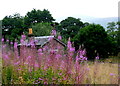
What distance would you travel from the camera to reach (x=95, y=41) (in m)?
24.3

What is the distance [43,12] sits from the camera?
37.2 meters

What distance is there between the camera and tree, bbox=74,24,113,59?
23.9 meters

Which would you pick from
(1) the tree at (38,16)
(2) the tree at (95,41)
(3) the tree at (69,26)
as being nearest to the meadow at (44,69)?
(2) the tree at (95,41)

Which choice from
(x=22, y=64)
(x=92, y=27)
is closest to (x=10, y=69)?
(x=22, y=64)

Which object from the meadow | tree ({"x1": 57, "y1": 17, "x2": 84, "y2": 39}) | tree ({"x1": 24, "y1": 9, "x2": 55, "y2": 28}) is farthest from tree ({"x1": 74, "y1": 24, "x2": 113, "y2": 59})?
the meadow

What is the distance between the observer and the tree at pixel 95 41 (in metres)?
23.9

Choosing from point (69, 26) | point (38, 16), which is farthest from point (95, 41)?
point (38, 16)

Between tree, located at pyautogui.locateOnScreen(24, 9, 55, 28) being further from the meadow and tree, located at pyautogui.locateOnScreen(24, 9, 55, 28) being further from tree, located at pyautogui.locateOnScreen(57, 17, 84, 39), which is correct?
the meadow

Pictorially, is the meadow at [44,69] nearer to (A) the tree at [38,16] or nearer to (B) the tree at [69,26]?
(B) the tree at [69,26]

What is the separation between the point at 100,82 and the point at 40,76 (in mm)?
1343

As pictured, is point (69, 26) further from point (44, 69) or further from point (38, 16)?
point (44, 69)

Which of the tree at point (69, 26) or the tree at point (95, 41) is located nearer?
the tree at point (95, 41)

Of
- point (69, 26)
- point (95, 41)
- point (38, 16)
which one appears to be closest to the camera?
point (95, 41)

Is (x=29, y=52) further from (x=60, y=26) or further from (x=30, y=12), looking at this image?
(x=30, y=12)
